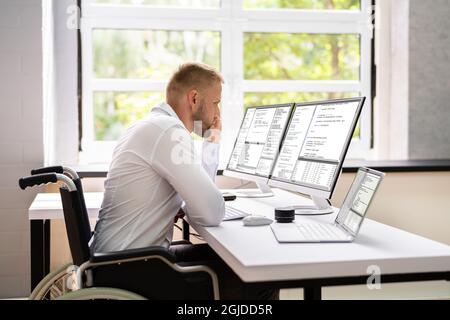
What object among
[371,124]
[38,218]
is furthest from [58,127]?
[371,124]

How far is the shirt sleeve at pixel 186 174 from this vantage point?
1.79m

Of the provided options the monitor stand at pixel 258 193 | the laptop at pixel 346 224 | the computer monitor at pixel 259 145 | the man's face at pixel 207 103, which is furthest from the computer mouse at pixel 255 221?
the monitor stand at pixel 258 193

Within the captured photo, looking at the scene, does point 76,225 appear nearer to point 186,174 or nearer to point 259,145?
point 186,174

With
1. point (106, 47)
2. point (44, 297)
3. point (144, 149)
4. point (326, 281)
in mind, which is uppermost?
point (106, 47)

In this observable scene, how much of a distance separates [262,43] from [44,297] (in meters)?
2.34

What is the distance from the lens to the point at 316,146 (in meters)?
2.16

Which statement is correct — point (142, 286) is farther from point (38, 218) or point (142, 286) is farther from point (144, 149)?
point (38, 218)


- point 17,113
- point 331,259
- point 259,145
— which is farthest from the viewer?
point 17,113

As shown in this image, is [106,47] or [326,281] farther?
[106,47]

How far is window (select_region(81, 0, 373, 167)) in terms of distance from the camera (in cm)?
359

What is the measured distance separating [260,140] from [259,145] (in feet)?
0.08

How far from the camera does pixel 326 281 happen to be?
4.52 ft

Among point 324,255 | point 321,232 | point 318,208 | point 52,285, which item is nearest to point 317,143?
point 318,208

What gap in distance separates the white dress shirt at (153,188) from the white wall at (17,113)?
142cm
